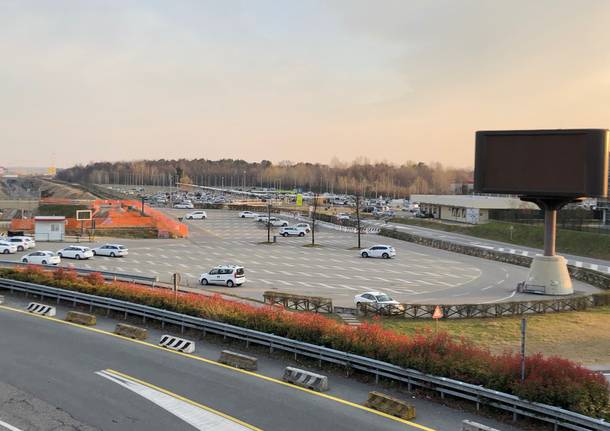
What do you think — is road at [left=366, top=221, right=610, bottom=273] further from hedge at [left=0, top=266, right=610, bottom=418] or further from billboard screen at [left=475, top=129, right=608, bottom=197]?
hedge at [left=0, top=266, right=610, bottom=418]

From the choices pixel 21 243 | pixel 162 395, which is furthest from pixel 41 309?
pixel 21 243

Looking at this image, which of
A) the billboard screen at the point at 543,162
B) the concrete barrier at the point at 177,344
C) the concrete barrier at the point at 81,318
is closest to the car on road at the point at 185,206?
the billboard screen at the point at 543,162

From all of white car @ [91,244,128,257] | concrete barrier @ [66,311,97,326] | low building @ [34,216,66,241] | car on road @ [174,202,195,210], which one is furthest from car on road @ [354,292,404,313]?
car on road @ [174,202,195,210]

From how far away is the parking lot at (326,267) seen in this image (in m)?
39.2

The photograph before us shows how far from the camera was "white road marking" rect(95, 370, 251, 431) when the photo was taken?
12562 mm

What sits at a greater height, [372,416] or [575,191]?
[575,191]

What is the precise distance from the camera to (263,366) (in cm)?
1716

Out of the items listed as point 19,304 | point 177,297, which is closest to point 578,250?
point 177,297

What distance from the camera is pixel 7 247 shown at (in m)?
55.6

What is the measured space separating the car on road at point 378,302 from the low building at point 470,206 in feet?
207

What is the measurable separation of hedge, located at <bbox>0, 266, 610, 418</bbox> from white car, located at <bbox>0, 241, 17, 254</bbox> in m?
39.6

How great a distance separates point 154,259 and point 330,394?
1672 inches

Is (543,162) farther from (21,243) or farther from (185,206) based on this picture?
(185,206)

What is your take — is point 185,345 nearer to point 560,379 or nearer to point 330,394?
point 330,394
